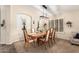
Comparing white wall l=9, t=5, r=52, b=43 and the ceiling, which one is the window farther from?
white wall l=9, t=5, r=52, b=43

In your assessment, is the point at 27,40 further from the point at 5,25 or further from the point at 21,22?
the point at 5,25

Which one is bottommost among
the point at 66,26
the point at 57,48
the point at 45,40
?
the point at 57,48

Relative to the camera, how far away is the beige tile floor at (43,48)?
7.45ft

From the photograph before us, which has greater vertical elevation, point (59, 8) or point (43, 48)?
point (59, 8)

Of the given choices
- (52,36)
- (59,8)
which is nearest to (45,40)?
(52,36)

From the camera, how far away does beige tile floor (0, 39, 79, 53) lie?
2270 mm

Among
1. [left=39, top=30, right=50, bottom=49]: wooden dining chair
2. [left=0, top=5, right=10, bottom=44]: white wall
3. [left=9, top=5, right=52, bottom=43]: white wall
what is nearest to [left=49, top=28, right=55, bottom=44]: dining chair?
[left=39, top=30, right=50, bottom=49]: wooden dining chair

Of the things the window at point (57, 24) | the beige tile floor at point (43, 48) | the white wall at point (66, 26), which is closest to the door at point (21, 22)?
the beige tile floor at point (43, 48)

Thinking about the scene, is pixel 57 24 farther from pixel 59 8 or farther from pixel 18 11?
pixel 18 11

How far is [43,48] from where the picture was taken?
91.6 inches

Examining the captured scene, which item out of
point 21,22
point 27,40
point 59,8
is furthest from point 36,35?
point 59,8

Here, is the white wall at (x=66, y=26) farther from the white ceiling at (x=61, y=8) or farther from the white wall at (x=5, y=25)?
the white wall at (x=5, y=25)
